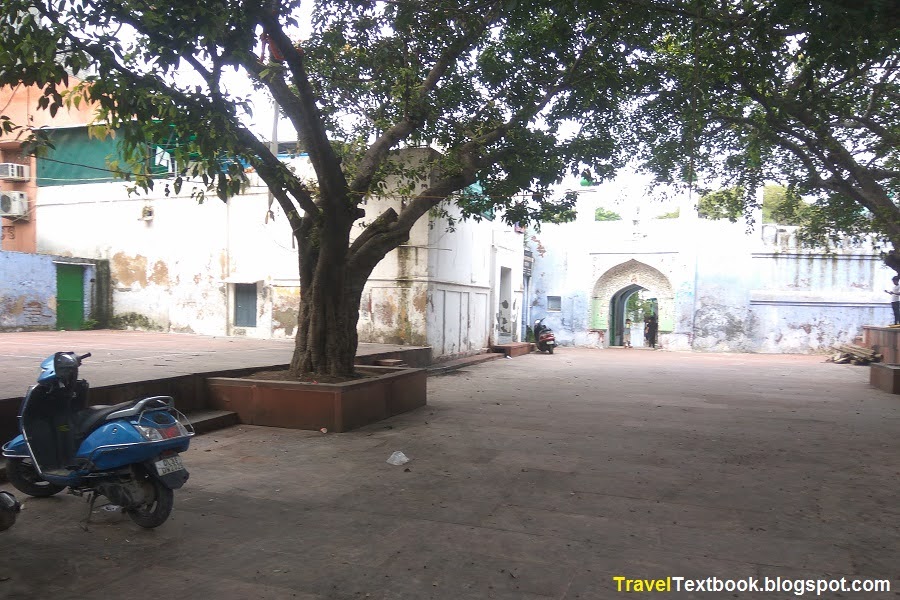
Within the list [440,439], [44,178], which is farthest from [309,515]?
[44,178]

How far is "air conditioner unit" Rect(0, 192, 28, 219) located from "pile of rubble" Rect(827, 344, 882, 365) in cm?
2390

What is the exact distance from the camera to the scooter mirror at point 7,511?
3.74 m

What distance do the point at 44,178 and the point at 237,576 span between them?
19089 mm

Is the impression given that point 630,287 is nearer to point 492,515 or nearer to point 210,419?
point 210,419

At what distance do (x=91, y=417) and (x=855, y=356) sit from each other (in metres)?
20.4

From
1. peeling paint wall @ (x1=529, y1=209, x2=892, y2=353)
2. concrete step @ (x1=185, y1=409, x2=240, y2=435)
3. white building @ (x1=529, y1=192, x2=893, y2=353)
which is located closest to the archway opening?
white building @ (x1=529, y1=192, x2=893, y2=353)

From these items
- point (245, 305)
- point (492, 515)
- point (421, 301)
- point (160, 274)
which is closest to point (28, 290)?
point (160, 274)

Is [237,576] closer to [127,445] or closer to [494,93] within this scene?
[127,445]

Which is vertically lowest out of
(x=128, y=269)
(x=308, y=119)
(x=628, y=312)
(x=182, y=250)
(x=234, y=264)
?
(x=628, y=312)

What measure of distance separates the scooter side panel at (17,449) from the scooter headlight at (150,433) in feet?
3.25

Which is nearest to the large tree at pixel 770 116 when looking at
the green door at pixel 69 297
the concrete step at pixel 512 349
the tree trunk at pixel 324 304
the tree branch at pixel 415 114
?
the tree branch at pixel 415 114

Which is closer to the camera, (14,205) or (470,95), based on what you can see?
(470,95)

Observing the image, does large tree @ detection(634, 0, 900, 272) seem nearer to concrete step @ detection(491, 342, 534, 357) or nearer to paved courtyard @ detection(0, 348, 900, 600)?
paved courtyard @ detection(0, 348, 900, 600)

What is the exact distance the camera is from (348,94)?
11234 millimetres
